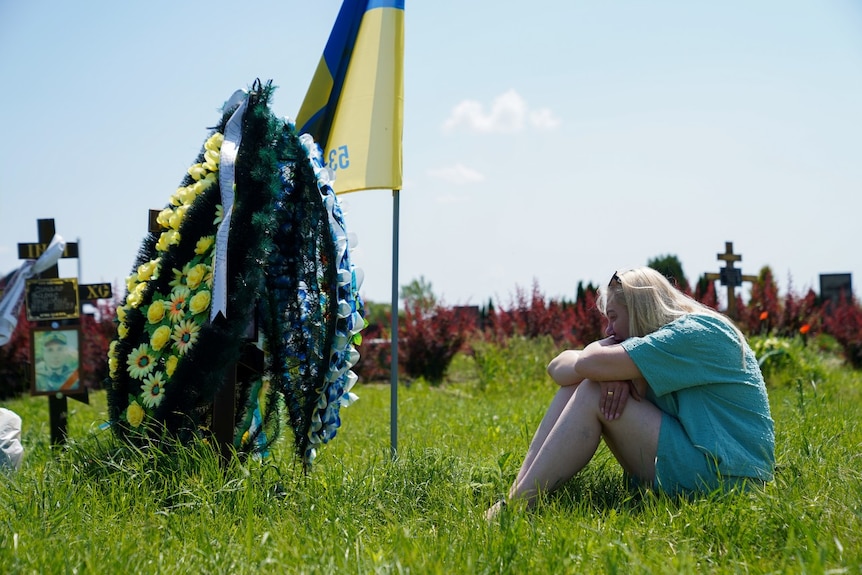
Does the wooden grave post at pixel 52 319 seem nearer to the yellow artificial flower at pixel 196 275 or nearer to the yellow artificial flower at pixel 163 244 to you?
the yellow artificial flower at pixel 163 244

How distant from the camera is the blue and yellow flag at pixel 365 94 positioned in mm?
3994

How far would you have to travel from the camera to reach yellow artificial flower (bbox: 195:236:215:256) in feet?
11.9

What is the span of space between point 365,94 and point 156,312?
153 centimetres

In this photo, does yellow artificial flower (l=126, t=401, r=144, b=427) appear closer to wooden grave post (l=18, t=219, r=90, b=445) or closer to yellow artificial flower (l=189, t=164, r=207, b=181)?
yellow artificial flower (l=189, t=164, r=207, b=181)

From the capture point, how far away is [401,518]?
2982 millimetres

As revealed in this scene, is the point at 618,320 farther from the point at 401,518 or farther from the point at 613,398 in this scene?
the point at 401,518

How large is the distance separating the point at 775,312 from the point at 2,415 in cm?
1185

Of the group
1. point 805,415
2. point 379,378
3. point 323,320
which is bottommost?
point 379,378

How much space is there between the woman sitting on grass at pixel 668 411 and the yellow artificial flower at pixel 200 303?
1.52m

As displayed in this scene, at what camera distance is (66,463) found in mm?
3574

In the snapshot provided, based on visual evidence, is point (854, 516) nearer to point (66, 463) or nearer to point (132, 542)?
point (132, 542)

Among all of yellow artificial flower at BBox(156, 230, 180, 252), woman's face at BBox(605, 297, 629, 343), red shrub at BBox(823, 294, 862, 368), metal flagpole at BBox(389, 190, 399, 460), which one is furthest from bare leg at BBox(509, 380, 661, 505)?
red shrub at BBox(823, 294, 862, 368)

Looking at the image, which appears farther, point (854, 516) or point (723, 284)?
point (723, 284)

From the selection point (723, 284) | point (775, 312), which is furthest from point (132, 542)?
point (775, 312)
